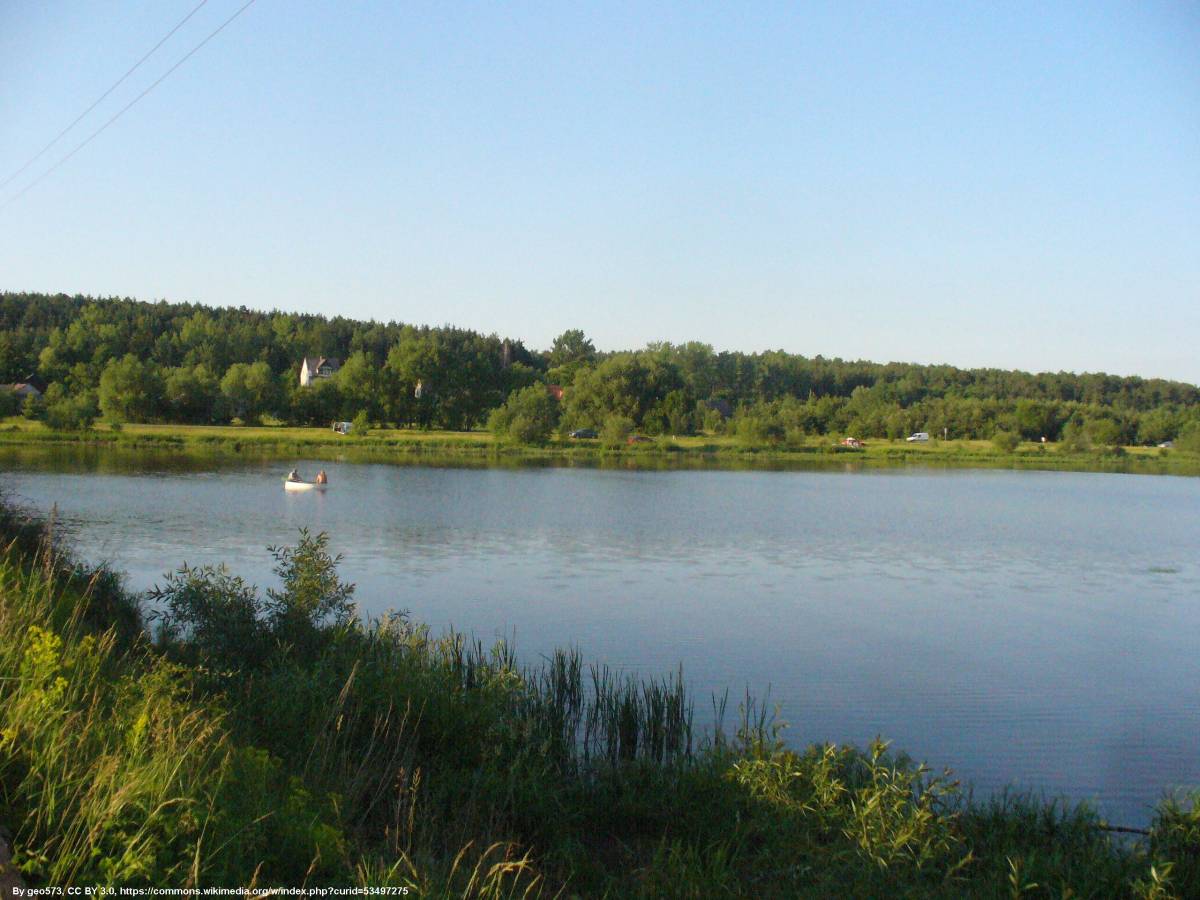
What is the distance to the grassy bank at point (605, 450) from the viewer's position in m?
66.1

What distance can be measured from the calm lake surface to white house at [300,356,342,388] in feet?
234

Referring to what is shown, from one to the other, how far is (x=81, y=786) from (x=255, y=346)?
10969 centimetres

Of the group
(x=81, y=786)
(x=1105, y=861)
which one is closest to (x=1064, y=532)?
(x=1105, y=861)

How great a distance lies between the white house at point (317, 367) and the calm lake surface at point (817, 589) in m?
71.4

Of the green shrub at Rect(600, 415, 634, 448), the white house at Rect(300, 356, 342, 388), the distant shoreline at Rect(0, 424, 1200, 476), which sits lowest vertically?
the distant shoreline at Rect(0, 424, 1200, 476)

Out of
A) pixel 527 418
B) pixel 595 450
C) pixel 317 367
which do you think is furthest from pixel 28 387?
pixel 595 450

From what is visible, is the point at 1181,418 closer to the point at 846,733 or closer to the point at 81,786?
the point at 846,733

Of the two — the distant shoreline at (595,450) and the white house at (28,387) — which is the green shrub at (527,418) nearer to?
the distant shoreline at (595,450)

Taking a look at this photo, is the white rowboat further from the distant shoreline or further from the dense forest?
the dense forest

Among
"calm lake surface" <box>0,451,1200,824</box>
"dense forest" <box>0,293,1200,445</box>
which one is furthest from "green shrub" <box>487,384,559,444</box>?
"calm lake surface" <box>0,451,1200,824</box>

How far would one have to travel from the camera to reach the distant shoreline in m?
65.6

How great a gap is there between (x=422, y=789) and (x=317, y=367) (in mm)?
119437

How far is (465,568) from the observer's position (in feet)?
Answer: 70.8

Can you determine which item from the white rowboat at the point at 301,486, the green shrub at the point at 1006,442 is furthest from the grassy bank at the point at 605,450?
the white rowboat at the point at 301,486
